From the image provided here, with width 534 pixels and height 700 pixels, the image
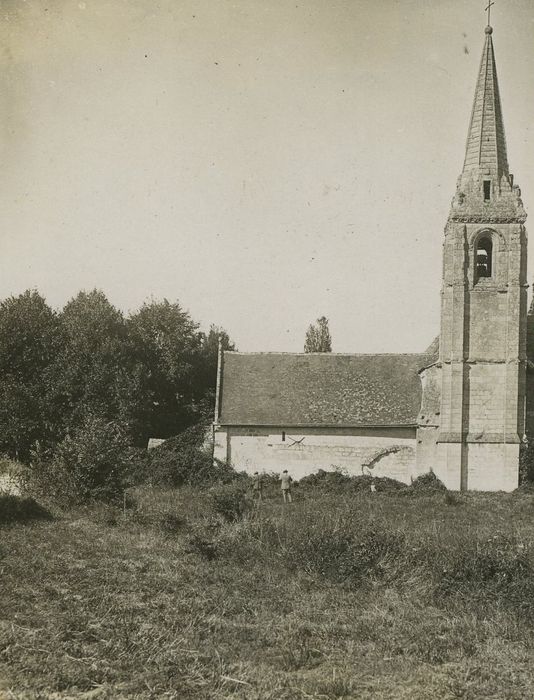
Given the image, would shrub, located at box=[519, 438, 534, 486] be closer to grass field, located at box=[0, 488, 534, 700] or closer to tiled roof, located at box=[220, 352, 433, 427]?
tiled roof, located at box=[220, 352, 433, 427]

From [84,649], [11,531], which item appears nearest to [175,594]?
[84,649]

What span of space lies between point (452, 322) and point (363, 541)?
17.6m

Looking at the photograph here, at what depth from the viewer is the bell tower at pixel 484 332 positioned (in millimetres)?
25766

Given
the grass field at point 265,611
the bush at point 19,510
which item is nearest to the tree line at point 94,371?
the bush at point 19,510

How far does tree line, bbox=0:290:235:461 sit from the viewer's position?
3117 centimetres

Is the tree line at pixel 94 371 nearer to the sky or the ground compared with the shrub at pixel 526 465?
nearer to the sky

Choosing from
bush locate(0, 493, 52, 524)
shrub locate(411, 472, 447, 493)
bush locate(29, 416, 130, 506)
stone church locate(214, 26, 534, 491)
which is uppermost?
stone church locate(214, 26, 534, 491)

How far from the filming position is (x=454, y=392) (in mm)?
26203

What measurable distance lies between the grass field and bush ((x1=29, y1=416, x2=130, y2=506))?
295cm

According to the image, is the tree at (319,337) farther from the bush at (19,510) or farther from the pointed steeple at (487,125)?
the bush at (19,510)

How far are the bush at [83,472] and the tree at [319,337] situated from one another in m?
40.9

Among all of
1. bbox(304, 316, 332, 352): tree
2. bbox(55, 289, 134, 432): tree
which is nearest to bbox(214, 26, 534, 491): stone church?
bbox(55, 289, 134, 432): tree

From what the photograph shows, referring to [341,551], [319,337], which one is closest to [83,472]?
[341,551]

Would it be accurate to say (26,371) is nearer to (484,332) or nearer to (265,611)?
(484,332)
